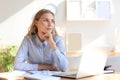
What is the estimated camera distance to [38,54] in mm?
2227

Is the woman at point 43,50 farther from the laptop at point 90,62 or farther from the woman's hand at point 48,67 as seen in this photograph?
the laptop at point 90,62

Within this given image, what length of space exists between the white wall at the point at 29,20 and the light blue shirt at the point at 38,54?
78.1 inches

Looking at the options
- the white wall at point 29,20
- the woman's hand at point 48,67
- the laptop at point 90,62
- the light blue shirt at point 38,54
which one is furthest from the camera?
the white wall at point 29,20

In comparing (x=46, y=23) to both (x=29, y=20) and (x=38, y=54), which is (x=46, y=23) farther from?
(x=29, y=20)

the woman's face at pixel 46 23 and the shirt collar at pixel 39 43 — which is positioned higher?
the woman's face at pixel 46 23

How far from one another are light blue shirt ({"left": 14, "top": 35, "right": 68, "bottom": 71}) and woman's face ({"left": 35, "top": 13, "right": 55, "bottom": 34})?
0.13m

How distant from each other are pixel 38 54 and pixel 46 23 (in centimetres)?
28

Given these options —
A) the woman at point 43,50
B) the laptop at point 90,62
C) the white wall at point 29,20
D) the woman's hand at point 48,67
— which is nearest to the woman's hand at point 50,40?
the woman at point 43,50

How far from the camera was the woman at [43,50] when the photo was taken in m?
2.16

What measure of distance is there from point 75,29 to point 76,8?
1.12 ft

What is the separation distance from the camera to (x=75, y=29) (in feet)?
14.0

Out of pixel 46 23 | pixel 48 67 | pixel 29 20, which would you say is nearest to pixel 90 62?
→ pixel 48 67

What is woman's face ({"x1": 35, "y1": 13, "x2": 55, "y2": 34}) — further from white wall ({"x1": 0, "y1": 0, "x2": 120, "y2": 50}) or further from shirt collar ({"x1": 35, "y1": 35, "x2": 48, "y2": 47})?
white wall ({"x1": 0, "y1": 0, "x2": 120, "y2": 50})

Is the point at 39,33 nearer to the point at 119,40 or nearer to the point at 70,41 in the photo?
the point at 70,41
